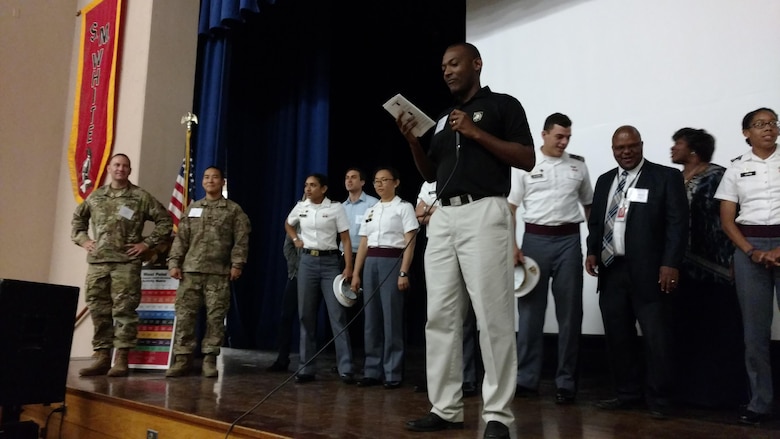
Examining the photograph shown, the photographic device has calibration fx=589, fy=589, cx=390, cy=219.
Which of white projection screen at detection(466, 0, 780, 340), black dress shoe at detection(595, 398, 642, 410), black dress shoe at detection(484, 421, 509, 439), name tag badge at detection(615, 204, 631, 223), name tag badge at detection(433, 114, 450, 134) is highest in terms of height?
white projection screen at detection(466, 0, 780, 340)

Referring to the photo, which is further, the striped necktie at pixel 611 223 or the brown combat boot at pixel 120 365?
the brown combat boot at pixel 120 365

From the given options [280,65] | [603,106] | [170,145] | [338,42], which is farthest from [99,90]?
[603,106]

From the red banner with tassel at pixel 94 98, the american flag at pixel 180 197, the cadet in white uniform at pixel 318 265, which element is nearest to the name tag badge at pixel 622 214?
the cadet in white uniform at pixel 318 265

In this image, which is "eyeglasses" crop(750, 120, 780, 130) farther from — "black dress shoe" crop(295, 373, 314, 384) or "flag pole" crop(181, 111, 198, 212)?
"flag pole" crop(181, 111, 198, 212)

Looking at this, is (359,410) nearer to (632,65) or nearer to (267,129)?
(632,65)

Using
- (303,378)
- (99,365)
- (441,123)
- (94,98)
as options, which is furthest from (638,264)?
(94,98)

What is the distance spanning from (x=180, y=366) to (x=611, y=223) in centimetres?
272

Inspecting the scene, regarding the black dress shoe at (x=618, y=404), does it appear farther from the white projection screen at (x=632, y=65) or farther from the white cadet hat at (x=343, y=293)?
the white cadet hat at (x=343, y=293)

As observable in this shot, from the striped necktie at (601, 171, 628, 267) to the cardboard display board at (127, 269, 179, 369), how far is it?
2.76m

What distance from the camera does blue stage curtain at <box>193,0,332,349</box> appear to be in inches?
228

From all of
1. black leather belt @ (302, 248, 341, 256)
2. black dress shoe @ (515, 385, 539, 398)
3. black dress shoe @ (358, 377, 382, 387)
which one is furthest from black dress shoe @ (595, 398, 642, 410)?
black leather belt @ (302, 248, 341, 256)

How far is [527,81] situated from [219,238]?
233 centimetres

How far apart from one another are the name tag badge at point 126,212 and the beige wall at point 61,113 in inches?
32.2

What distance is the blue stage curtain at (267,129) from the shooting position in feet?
19.0
